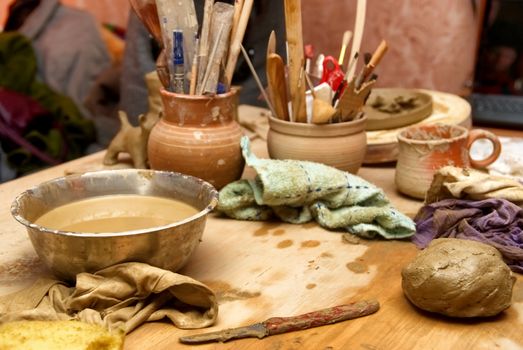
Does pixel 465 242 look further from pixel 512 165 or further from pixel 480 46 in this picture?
pixel 480 46

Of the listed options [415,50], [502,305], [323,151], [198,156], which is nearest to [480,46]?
[415,50]

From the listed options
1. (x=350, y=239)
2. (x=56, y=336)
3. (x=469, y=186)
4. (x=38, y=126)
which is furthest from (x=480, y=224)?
(x=38, y=126)

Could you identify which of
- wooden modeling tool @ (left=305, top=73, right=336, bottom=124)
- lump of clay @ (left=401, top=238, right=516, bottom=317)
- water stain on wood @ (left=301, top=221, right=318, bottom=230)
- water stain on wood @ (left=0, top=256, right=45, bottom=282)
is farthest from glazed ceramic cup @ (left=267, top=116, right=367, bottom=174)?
water stain on wood @ (left=0, top=256, right=45, bottom=282)

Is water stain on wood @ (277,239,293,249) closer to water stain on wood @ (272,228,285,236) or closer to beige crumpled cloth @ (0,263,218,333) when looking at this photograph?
water stain on wood @ (272,228,285,236)

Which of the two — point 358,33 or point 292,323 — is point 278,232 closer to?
point 292,323

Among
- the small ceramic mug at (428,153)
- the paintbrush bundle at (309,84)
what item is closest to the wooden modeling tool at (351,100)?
the paintbrush bundle at (309,84)

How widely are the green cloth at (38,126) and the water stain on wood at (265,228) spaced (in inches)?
52.5

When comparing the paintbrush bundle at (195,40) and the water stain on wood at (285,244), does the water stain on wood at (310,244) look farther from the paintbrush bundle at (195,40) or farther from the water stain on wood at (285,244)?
the paintbrush bundle at (195,40)

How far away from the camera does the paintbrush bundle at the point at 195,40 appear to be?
3.85 feet

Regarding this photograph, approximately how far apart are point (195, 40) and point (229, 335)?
62 centimetres

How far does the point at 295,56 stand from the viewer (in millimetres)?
1228

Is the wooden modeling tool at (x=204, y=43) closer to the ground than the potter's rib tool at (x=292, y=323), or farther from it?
farther from it

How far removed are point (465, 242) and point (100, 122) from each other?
1867 mm

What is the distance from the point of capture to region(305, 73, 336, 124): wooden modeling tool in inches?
47.6
